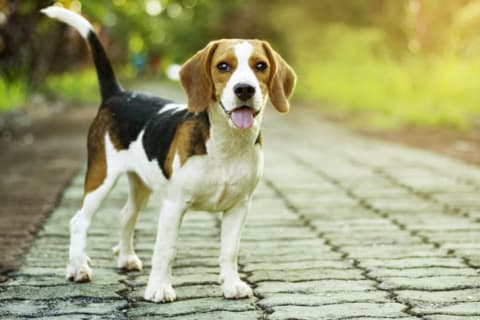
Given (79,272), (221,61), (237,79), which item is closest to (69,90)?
(79,272)

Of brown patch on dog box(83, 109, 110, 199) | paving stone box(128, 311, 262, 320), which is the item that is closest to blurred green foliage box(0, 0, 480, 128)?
brown patch on dog box(83, 109, 110, 199)

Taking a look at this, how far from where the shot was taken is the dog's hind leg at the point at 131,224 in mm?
4895

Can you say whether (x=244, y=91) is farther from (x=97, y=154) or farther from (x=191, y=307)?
(x=97, y=154)

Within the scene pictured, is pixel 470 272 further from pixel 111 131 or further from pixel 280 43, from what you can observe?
pixel 280 43

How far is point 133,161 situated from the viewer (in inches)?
185

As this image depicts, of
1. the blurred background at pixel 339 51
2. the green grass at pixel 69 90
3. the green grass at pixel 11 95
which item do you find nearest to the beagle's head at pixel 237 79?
the blurred background at pixel 339 51

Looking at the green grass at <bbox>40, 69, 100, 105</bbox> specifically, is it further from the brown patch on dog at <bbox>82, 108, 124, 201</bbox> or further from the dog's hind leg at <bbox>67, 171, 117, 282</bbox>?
the dog's hind leg at <bbox>67, 171, 117, 282</bbox>

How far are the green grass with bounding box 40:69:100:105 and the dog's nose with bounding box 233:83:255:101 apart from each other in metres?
15.6

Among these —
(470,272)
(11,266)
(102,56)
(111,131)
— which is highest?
(102,56)

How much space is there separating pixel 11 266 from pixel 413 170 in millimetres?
4941

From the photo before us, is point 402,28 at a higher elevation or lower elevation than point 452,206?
higher

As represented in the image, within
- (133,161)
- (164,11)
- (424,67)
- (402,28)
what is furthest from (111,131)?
(164,11)

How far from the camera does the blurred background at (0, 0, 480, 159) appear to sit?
44.2 feet

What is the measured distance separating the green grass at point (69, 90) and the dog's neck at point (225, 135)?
50.2 feet
